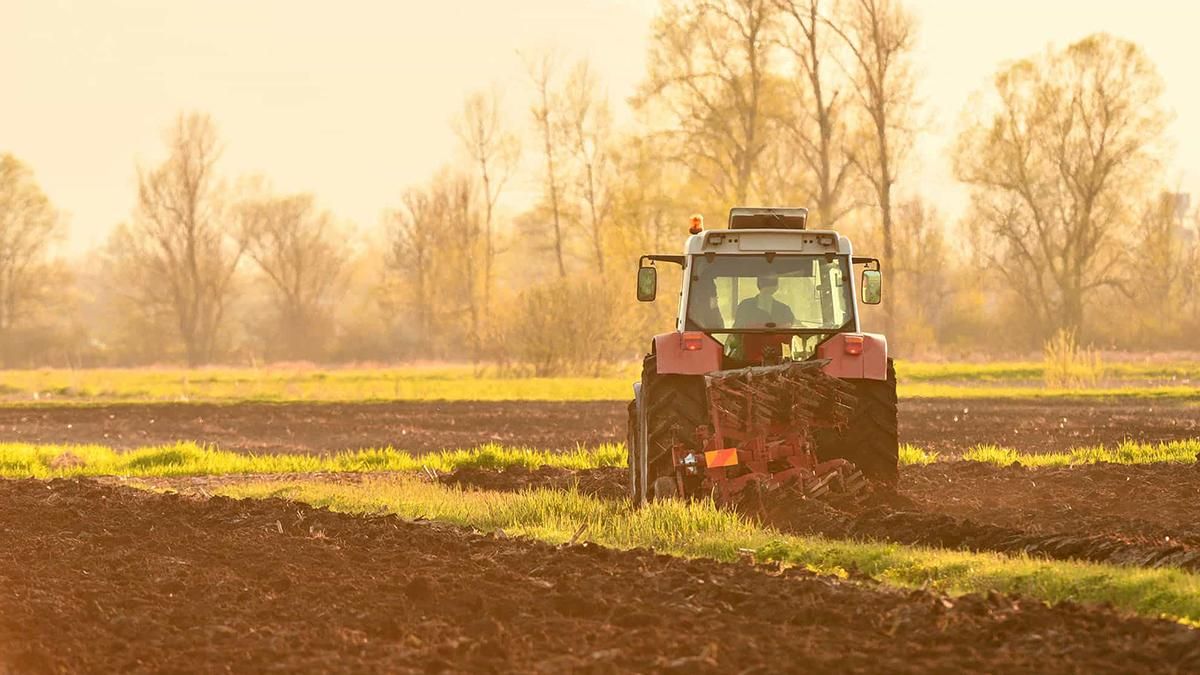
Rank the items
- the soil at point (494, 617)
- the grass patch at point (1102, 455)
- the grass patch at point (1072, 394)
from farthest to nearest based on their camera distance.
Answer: the grass patch at point (1072, 394), the grass patch at point (1102, 455), the soil at point (494, 617)

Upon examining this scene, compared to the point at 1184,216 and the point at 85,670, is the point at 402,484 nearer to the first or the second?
the point at 85,670

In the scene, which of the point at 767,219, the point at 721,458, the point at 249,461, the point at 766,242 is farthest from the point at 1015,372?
the point at 721,458

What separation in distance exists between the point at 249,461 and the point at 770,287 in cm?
1043

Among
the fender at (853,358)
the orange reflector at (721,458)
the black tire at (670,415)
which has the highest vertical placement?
the fender at (853,358)

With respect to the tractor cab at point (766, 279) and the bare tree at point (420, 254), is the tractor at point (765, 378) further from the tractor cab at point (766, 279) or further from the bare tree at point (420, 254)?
the bare tree at point (420, 254)

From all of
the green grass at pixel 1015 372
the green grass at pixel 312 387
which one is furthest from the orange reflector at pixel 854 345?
the green grass at pixel 1015 372

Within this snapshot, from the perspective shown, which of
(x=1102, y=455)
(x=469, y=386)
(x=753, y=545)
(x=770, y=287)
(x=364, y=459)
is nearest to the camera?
(x=753, y=545)

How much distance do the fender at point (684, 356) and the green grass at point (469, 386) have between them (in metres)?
24.5

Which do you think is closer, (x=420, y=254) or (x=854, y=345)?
(x=854, y=345)

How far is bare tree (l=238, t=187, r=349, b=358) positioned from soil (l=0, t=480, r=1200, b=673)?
76197mm

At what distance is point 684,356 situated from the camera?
14336 millimetres

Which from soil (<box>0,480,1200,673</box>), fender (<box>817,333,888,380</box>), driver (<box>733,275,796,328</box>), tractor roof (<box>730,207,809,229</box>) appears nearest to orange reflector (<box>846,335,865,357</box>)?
fender (<box>817,333,888,380</box>)

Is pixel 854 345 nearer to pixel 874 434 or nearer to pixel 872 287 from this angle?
pixel 872 287

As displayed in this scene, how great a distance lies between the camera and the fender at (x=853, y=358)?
1416cm
